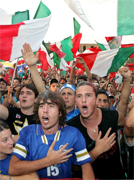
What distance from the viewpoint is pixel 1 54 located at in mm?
4156

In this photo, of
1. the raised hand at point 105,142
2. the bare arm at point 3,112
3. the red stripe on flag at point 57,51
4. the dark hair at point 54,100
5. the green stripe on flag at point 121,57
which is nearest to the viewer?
the dark hair at point 54,100

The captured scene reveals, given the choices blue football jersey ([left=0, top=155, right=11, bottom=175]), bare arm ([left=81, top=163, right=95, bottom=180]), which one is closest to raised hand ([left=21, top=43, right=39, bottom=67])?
blue football jersey ([left=0, top=155, right=11, bottom=175])

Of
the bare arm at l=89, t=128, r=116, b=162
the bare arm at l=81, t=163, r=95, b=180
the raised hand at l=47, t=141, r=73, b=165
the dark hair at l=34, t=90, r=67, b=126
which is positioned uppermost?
the dark hair at l=34, t=90, r=67, b=126

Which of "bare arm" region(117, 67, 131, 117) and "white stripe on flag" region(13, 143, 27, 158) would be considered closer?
"white stripe on flag" region(13, 143, 27, 158)

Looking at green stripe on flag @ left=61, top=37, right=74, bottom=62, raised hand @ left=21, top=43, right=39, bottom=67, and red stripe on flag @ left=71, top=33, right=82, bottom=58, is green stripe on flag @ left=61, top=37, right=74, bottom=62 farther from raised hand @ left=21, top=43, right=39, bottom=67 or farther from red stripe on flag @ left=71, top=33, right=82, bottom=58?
raised hand @ left=21, top=43, right=39, bottom=67

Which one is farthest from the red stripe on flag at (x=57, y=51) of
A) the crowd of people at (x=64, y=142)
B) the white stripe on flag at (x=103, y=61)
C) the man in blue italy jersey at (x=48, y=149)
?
the man in blue italy jersey at (x=48, y=149)

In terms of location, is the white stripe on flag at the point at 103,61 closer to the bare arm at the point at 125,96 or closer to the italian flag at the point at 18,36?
the italian flag at the point at 18,36

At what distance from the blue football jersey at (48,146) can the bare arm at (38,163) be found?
0.07m

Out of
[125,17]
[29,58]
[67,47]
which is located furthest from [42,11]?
[29,58]

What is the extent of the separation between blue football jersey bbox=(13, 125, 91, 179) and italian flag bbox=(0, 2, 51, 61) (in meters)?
2.62

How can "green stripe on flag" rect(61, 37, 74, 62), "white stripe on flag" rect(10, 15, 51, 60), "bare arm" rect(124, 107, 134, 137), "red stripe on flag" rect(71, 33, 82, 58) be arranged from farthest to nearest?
1. "green stripe on flag" rect(61, 37, 74, 62)
2. "red stripe on flag" rect(71, 33, 82, 58)
3. "white stripe on flag" rect(10, 15, 51, 60)
4. "bare arm" rect(124, 107, 134, 137)

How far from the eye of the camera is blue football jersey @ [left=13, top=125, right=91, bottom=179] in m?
1.79

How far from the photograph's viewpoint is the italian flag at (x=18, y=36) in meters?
4.17

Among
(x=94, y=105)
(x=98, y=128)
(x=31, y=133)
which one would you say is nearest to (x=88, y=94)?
(x=94, y=105)
